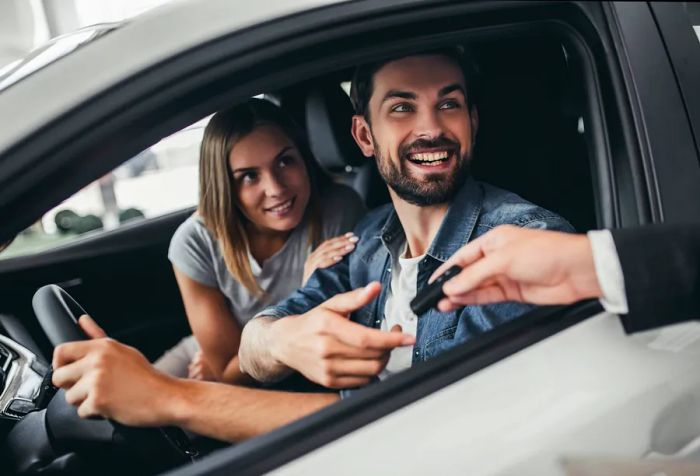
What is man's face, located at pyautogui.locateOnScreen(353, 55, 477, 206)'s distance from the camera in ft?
4.60

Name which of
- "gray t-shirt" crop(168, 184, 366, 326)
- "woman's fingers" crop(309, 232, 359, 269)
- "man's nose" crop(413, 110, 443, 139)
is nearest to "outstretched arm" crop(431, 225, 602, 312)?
"man's nose" crop(413, 110, 443, 139)

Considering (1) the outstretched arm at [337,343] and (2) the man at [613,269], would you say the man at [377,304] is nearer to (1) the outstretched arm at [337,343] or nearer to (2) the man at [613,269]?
(1) the outstretched arm at [337,343]

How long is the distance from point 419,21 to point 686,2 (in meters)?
0.59

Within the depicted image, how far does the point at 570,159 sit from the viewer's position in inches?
61.8

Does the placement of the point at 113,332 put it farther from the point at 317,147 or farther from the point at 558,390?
the point at 558,390

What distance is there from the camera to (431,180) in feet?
4.76

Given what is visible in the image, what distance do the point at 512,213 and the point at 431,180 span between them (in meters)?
0.20

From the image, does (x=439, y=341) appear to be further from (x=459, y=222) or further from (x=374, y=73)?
(x=374, y=73)

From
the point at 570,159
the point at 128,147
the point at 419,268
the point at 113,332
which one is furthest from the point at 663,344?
the point at 113,332

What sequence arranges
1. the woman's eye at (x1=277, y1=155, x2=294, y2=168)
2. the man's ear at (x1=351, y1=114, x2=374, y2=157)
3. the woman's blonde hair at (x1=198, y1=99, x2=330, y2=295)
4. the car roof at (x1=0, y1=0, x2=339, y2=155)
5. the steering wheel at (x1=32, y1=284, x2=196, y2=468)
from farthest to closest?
the woman's eye at (x1=277, y1=155, x2=294, y2=168) < the woman's blonde hair at (x1=198, y1=99, x2=330, y2=295) < the man's ear at (x1=351, y1=114, x2=374, y2=157) < the steering wheel at (x1=32, y1=284, x2=196, y2=468) < the car roof at (x1=0, y1=0, x2=339, y2=155)

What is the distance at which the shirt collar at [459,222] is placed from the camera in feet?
4.49

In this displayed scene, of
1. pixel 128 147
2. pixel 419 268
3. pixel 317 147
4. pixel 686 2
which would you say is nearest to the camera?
pixel 128 147

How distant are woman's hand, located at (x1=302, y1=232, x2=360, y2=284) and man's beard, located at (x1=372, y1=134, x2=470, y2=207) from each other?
284 millimetres

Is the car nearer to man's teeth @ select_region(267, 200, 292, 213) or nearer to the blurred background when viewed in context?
the blurred background
